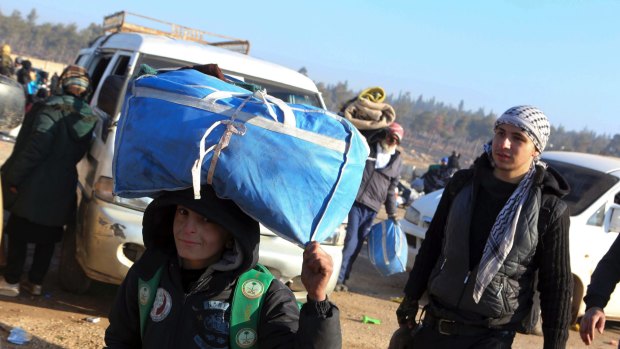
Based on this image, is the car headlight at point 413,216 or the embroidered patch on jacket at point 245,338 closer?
the embroidered patch on jacket at point 245,338

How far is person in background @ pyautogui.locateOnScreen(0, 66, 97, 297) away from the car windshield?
508 centimetres

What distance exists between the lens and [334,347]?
1.95 metres

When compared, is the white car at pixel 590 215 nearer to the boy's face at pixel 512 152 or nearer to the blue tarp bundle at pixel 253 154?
the boy's face at pixel 512 152

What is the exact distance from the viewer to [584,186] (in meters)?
8.08

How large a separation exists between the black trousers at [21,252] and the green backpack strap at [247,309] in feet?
13.4

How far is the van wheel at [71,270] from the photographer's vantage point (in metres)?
5.93

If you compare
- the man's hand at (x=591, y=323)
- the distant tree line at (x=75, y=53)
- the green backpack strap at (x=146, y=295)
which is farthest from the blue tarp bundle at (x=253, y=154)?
the distant tree line at (x=75, y=53)

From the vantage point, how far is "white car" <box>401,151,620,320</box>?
7.65 meters

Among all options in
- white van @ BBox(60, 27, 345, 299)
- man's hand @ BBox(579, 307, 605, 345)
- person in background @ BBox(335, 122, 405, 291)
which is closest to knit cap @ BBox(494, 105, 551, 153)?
man's hand @ BBox(579, 307, 605, 345)

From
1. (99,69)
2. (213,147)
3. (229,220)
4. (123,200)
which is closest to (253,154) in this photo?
(213,147)

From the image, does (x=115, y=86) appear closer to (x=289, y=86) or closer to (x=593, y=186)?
(x=289, y=86)

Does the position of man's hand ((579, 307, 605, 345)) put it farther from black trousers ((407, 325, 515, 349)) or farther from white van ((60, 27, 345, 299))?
white van ((60, 27, 345, 299))

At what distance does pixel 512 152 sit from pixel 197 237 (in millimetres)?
1718

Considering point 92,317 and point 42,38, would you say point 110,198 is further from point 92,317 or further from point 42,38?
point 42,38
